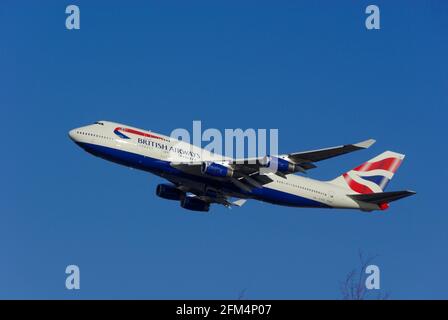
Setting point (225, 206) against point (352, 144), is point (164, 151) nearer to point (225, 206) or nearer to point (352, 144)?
point (225, 206)

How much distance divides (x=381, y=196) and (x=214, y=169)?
41.9 feet

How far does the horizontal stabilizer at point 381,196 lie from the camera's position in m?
62.2

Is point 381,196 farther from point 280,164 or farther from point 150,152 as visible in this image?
point 150,152

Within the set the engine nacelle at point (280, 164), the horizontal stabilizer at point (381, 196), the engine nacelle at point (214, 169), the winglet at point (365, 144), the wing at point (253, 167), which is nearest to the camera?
the winglet at point (365, 144)

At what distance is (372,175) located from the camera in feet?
232

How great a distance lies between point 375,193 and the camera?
64.8 metres

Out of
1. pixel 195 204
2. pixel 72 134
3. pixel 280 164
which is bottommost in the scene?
pixel 195 204

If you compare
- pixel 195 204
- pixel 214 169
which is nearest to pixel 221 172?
pixel 214 169

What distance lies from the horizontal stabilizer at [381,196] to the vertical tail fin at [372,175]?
2447 millimetres

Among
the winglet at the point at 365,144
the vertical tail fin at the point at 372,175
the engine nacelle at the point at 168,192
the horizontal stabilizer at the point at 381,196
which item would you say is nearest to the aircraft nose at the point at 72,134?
the engine nacelle at the point at 168,192

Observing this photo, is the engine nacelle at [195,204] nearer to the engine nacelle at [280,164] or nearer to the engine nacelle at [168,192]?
the engine nacelle at [168,192]

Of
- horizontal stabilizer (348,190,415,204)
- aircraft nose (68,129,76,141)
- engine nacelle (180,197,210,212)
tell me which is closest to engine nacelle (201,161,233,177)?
engine nacelle (180,197,210,212)
